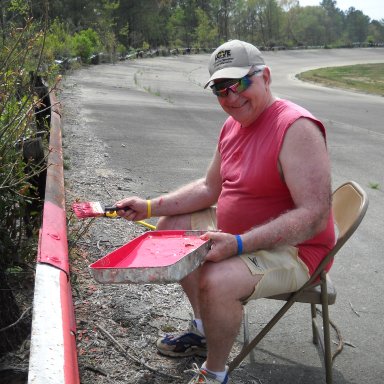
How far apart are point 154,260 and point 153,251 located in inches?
4.8

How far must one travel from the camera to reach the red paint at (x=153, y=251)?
9.37 feet

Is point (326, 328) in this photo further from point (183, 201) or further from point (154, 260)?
point (183, 201)

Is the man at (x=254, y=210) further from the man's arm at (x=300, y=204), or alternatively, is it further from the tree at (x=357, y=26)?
the tree at (x=357, y=26)

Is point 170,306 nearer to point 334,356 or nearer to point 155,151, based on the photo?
point 334,356

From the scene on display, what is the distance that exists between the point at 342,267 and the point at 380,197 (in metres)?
2.49

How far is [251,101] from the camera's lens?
322 centimetres

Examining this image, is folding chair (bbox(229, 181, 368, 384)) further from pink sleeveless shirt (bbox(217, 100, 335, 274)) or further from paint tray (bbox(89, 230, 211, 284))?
paint tray (bbox(89, 230, 211, 284))

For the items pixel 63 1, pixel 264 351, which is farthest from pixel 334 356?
pixel 63 1

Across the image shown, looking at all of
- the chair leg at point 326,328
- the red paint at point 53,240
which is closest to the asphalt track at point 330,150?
the chair leg at point 326,328

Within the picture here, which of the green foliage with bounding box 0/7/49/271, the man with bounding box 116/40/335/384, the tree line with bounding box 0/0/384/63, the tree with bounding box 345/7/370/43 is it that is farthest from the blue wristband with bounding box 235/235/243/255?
the tree with bounding box 345/7/370/43

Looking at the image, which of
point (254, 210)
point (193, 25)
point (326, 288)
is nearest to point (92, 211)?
point (254, 210)

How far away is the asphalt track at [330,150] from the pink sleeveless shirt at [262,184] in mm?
712

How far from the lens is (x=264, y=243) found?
2979 mm

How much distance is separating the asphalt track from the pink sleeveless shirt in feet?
2.34
